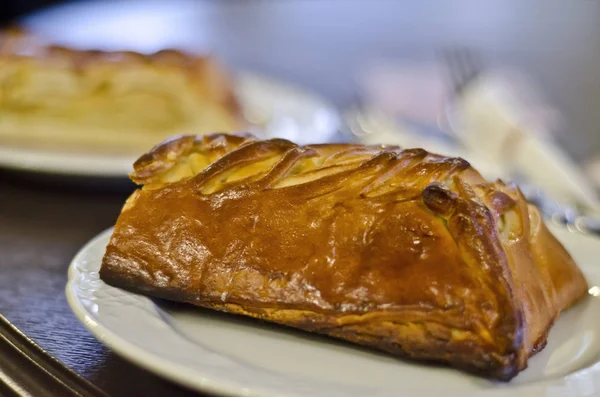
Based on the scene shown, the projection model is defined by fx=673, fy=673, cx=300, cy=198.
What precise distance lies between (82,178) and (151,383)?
106 cm

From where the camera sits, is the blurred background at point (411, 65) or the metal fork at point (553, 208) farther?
the blurred background at point (411, 65)

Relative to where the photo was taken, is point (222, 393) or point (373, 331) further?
point (373, 331)

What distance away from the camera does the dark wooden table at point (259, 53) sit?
3.89 feet

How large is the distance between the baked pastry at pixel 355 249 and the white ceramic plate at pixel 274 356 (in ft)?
0.10

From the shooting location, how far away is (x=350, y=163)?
3.47ft

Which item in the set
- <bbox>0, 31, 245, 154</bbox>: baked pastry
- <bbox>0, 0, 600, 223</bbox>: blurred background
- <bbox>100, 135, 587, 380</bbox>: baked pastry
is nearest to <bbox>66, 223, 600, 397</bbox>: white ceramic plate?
<bbox>100, 135, 587, 380</bbox>: baked pastry

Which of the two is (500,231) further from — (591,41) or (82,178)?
(591,41)

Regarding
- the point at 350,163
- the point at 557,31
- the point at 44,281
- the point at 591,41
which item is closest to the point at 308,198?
the point at 350,163

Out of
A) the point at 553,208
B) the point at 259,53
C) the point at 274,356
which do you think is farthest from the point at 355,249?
the point at 259,53

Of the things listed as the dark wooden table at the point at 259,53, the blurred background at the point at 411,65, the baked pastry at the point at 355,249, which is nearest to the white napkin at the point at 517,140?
the blurred background at the point at 411,65

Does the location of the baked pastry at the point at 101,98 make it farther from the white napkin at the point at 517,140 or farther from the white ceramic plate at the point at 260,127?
the white napkin at the point at 517,140

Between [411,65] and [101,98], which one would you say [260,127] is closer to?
[101,98]

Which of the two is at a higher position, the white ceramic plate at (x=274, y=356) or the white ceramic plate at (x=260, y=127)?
the white ceramic plate at (x=260, y=127)

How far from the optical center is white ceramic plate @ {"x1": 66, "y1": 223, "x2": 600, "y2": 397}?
2.73ft
